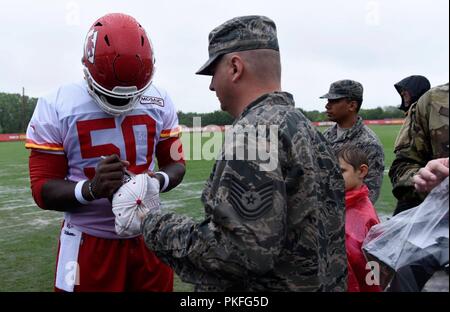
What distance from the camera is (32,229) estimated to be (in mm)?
6750

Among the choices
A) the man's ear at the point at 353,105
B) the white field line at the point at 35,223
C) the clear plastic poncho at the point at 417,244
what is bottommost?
the white field line at the point at 35,223

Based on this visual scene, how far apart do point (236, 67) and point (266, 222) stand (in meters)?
0.57

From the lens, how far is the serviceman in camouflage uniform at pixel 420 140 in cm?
206

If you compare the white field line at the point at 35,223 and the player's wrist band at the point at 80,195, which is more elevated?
the player's wrist band at the point at 80,195

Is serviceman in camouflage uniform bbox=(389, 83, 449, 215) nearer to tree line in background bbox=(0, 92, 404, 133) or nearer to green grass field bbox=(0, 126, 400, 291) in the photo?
green grass field bbox=(0, 126, 400, 291)

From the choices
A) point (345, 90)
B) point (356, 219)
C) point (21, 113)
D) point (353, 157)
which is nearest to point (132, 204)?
point (356, 219)

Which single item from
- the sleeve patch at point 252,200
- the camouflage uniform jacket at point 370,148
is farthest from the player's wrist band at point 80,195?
the camouflage uniform jacket at point 370,148

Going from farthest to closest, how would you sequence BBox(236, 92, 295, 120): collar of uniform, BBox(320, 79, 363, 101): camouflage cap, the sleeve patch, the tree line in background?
the tree line in background → BBox(320, 79, 363, 101): camouflage cap → BBox(236, 92, 295, 120): collar of uniform → the sleeve patch

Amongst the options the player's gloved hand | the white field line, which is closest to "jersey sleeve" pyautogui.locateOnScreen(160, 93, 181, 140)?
the player's gloved hand

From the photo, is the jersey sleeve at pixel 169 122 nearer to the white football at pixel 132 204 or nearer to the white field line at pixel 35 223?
the white football at pixel 132 204

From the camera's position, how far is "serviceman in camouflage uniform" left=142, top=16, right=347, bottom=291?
1475 mm

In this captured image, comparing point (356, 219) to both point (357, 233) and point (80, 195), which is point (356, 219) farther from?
point (80, 195)

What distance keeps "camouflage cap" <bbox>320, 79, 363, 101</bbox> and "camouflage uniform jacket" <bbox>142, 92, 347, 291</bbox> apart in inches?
122

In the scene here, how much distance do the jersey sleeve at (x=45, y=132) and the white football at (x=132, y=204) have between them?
415 mm
